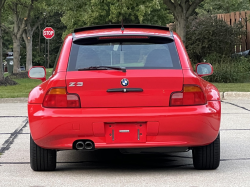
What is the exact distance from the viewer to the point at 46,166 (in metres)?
5.88

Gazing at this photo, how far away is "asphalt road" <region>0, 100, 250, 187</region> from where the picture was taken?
5348mm

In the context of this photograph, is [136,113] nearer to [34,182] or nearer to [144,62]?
[144,62]

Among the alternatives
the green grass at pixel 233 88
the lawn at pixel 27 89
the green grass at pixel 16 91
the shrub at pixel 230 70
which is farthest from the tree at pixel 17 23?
the green grass at pixel 233 88

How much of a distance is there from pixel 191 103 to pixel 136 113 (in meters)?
0.56

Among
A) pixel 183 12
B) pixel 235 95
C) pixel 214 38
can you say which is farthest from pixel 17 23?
pixel 235 95

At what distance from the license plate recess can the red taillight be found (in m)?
0.39

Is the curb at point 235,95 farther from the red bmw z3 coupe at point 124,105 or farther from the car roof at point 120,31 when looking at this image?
the red bmw z3 coupe at point 124,105

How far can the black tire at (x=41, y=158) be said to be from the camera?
19.1 feet

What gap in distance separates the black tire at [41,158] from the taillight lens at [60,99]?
0.58 meters

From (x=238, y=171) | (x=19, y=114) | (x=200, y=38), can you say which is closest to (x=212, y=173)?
(x=238, y=171)

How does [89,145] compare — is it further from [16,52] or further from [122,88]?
[16,52]

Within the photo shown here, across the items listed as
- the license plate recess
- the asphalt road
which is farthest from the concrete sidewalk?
the license plate recess

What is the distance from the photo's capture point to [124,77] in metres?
5.41

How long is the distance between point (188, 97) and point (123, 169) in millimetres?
1187
